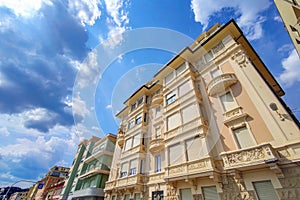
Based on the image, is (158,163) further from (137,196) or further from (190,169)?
(190,169)

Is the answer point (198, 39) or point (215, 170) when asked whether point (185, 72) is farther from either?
point (215, 170)

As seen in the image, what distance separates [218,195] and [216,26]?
671 inches

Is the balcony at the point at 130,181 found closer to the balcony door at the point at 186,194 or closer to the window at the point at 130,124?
the balcony door at the point at 186,194

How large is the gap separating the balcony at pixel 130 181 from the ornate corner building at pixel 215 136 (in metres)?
0.09

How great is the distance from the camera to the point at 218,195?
803cm

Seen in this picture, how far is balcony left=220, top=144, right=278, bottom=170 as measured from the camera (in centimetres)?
660

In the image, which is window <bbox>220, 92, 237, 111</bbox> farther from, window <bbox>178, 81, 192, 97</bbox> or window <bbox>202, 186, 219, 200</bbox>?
window <bbox>202, 186, 219, 200</bbox>

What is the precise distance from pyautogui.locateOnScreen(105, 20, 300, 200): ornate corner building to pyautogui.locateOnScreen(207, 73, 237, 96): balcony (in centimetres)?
7

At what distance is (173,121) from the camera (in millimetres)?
13125

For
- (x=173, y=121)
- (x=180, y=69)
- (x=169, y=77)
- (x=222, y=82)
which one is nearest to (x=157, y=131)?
(x=173, y=121)

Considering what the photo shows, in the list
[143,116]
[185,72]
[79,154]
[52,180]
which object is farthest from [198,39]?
[52,180]

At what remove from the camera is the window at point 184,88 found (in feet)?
44.0

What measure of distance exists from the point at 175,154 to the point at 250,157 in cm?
534

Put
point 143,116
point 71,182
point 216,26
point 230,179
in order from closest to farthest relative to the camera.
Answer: point 230,179
point 216,26
point 143,116
point 71,182
